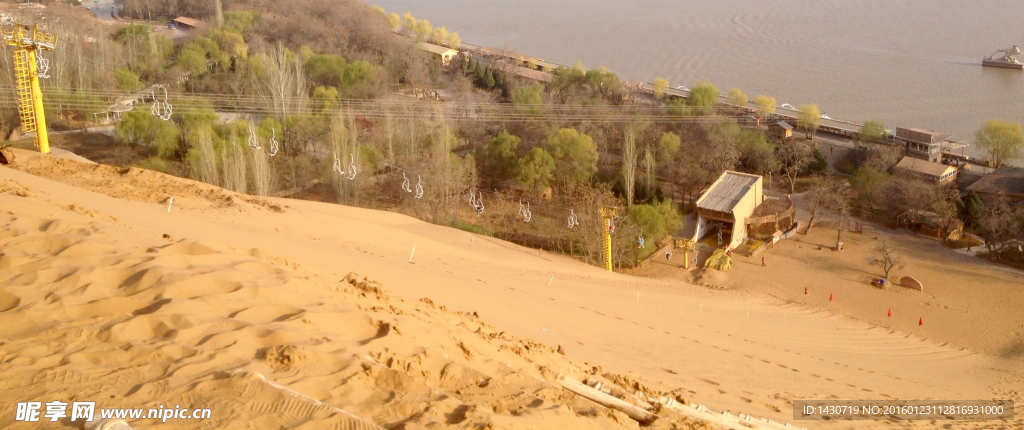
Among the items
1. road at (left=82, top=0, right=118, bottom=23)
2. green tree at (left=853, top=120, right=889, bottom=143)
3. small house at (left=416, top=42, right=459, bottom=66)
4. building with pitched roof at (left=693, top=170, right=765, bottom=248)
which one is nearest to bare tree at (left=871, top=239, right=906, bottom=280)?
building with pitched roof at (left=693, top=170, right=765, bottom=248)

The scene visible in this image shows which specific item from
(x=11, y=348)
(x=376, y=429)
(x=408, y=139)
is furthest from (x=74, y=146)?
(x=376, y=429)

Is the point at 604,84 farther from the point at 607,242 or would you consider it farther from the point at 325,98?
the point at 607,242

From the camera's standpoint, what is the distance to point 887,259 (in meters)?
18.8

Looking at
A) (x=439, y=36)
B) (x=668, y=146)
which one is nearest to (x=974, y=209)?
(x=668, y=146)

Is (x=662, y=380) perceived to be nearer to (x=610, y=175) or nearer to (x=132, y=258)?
(x=132, y=258)

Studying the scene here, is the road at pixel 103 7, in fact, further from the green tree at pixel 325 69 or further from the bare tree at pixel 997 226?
the bare tree at pixel 997 226

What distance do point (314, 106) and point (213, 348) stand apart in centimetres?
2996

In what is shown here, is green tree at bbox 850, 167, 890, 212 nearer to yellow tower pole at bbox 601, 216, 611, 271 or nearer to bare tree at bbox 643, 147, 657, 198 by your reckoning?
bare tree at bbox 643, 147, 657, 198

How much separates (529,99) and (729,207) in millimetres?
14494

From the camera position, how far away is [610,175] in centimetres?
2758

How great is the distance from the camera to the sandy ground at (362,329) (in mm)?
4438

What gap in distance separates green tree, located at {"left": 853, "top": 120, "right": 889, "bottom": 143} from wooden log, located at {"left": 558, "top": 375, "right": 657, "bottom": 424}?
27.1 m

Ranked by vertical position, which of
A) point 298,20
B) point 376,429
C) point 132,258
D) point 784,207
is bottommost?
point 784,207

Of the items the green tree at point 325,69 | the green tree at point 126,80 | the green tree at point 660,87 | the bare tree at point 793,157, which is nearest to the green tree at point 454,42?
the green tree at point 325,69
